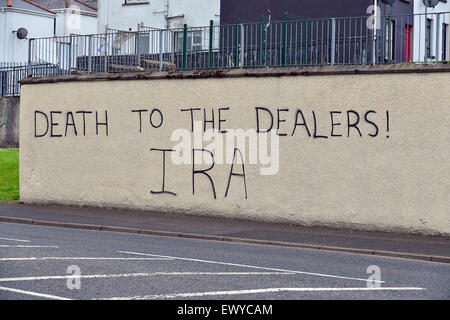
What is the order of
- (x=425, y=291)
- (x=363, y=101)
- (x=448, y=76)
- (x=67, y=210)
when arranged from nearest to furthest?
(x=425, y=291)
(x=448, y=76)
(x=363, y=101)
(x=67, y=210)

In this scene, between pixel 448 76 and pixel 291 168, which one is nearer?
pixel 448 76

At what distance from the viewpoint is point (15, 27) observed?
48312 mm

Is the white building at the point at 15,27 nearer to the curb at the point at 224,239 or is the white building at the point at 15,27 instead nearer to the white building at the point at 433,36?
the curb at the point at 224,239

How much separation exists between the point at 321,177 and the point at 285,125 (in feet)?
4.29

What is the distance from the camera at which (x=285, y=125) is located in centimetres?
1627

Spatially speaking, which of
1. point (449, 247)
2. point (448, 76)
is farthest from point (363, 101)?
point (449, 247)

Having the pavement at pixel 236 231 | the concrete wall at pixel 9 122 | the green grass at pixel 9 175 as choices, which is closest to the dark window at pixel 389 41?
the pavement at pixel 236 231

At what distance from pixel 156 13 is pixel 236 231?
2600 cm

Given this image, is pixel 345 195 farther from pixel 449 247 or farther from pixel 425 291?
pixel 425 291

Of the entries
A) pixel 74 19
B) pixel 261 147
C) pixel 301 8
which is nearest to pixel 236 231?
pixel 261 147

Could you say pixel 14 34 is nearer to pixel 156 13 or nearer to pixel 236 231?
pixel 156 13

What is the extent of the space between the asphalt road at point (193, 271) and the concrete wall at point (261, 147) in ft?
10.3

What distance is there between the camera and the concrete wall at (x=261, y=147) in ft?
49.0
